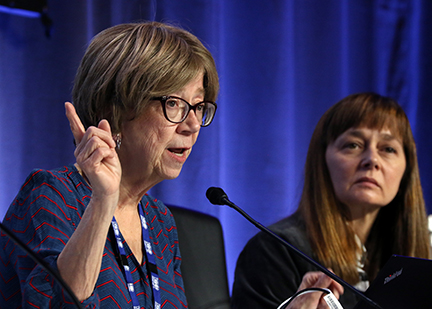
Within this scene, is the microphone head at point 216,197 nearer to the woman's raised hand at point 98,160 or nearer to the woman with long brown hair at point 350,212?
the woman's raised hand at point 98,160

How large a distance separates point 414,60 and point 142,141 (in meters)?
1.71

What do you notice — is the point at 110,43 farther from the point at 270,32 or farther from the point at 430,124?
the point at 430,124

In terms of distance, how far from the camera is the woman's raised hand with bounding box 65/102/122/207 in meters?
0.81

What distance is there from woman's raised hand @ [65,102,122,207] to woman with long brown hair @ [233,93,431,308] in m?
0.75

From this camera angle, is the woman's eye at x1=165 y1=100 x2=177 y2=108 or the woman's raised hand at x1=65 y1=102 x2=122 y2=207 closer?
the woman's raised hand at x1=65 y1=102 x2=122 y2=207

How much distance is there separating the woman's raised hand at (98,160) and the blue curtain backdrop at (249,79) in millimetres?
878

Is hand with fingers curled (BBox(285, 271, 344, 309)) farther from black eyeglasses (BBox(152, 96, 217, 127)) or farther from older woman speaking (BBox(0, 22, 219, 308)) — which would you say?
black eyeglasses (BBox(152, 96, 217, 127))

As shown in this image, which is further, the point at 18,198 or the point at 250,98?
the point at 250,98

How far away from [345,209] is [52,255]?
104 cm

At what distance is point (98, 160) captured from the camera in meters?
0.81

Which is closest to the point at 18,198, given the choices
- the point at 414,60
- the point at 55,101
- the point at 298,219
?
the point at 55,101

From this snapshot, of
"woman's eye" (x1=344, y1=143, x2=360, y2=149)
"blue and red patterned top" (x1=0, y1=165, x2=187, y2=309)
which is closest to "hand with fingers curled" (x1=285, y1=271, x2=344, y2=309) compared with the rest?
"blue and red patterned top" (x1=0, y1=165, x2=187, y2=309)

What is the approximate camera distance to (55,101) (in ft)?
5.43

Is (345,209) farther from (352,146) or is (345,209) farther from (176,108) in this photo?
(176,108)
